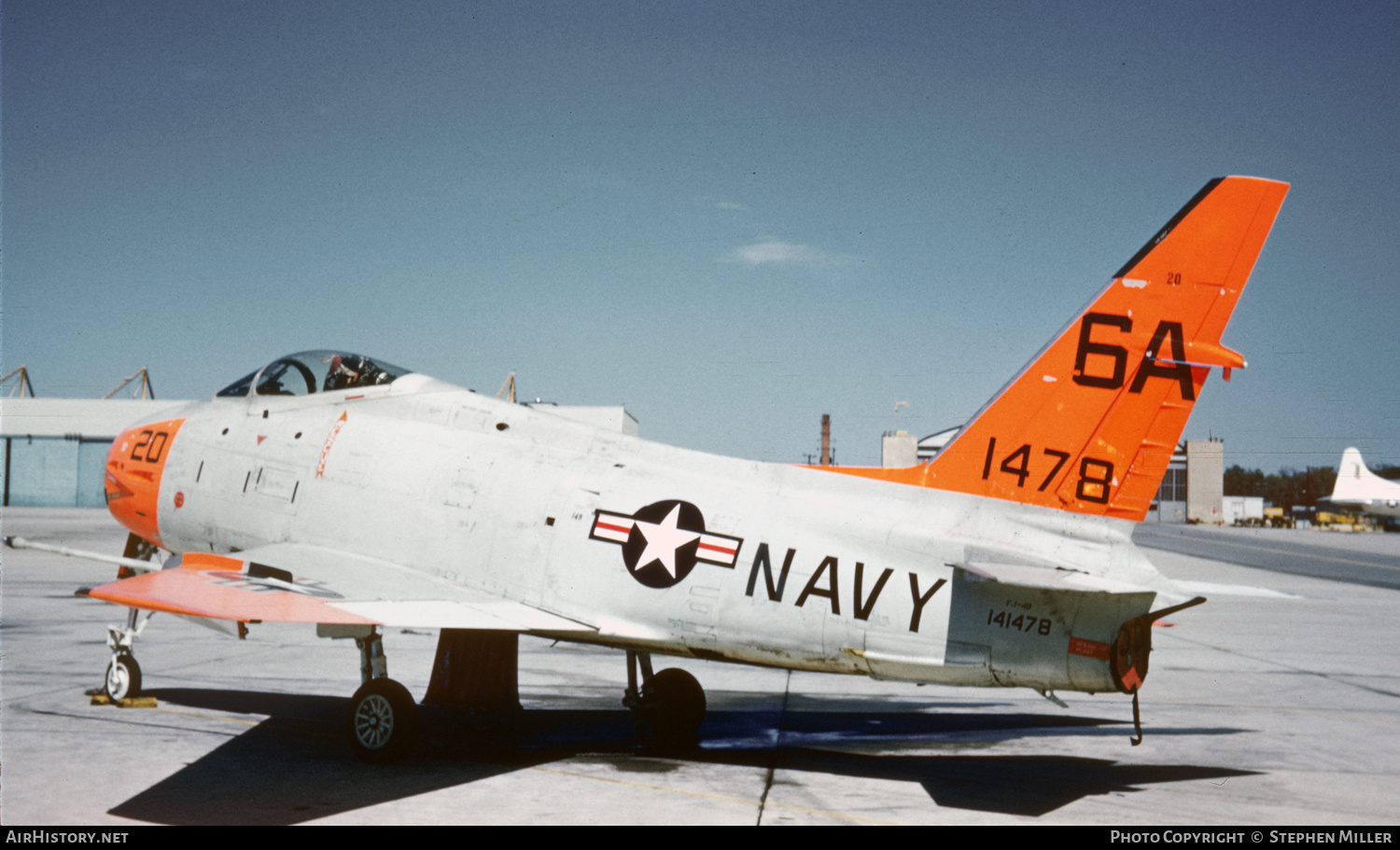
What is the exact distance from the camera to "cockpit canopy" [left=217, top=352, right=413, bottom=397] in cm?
1053

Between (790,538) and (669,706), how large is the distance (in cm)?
291

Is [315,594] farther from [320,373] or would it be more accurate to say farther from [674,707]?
[674,707]

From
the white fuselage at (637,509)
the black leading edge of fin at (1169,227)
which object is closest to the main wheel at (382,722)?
the white fuselage at (637,509)

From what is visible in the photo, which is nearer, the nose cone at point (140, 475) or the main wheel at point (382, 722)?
the main wheel at point (382, 722)

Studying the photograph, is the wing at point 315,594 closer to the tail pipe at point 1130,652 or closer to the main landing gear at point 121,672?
the main landing gear at point 121,672

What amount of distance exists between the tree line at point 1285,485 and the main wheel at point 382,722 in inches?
7135

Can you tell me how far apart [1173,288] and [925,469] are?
2.63 meters

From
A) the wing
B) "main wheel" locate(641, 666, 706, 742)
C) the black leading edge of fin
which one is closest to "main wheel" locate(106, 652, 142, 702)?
the wing

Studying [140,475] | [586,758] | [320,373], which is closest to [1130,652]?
[586,758]

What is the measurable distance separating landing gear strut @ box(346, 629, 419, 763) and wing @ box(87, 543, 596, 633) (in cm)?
62

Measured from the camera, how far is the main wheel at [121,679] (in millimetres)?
10258

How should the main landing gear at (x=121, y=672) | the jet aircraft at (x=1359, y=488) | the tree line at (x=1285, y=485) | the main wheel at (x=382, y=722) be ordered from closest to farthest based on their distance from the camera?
1. the main wheel at (x=382, y=722)
2. the main landing gear at (x=121, y=672)
3. the jet aircraft at (x=1359, y=488)
4. the tree line at (x=1285, y=485)

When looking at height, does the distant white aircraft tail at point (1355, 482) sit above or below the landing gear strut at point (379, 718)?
above
